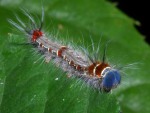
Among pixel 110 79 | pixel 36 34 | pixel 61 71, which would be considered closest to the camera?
pixel 110 79

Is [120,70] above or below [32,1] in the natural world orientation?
below

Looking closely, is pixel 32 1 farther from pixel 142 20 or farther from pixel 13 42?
pixel 142 20

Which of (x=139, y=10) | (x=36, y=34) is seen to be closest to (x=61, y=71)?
(x=36, y=34)

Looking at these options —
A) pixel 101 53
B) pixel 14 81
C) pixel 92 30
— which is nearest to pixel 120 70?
pixel 101 53

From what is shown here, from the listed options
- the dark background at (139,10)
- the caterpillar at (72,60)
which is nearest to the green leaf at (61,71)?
the caterpillar at (72,60)

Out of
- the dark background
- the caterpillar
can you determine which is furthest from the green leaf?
the dark background

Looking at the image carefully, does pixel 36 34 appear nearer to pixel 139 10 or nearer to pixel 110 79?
pixel 110 79
